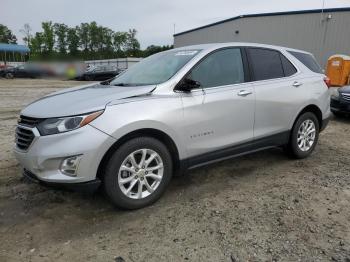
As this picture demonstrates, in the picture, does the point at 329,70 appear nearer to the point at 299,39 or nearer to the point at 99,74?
the point at 299,39

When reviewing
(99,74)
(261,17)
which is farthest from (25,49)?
(261,17)

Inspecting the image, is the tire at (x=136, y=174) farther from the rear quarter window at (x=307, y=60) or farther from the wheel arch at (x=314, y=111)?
the rear quarter window at (x=307, y=60)

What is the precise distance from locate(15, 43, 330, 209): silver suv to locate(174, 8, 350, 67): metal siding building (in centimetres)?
1824

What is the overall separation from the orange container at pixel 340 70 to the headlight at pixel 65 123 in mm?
16778

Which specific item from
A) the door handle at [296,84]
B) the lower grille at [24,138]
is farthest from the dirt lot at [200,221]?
the door handle at [296,84]

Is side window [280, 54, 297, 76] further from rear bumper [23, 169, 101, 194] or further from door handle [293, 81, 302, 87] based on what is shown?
rear bumper [23, 169, 101, 194]

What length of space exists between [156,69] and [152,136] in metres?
1.07

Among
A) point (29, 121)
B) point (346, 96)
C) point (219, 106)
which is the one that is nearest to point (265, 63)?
point (219, 106)

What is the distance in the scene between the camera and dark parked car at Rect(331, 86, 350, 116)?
8461 mm

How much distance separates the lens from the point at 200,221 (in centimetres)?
336

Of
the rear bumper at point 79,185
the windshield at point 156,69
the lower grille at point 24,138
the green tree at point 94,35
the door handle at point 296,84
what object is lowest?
the rear bumper at point 79,185

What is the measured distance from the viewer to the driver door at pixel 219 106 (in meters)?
3.79

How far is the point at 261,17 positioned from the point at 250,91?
75.7 ft

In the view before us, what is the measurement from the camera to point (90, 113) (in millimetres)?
3193
